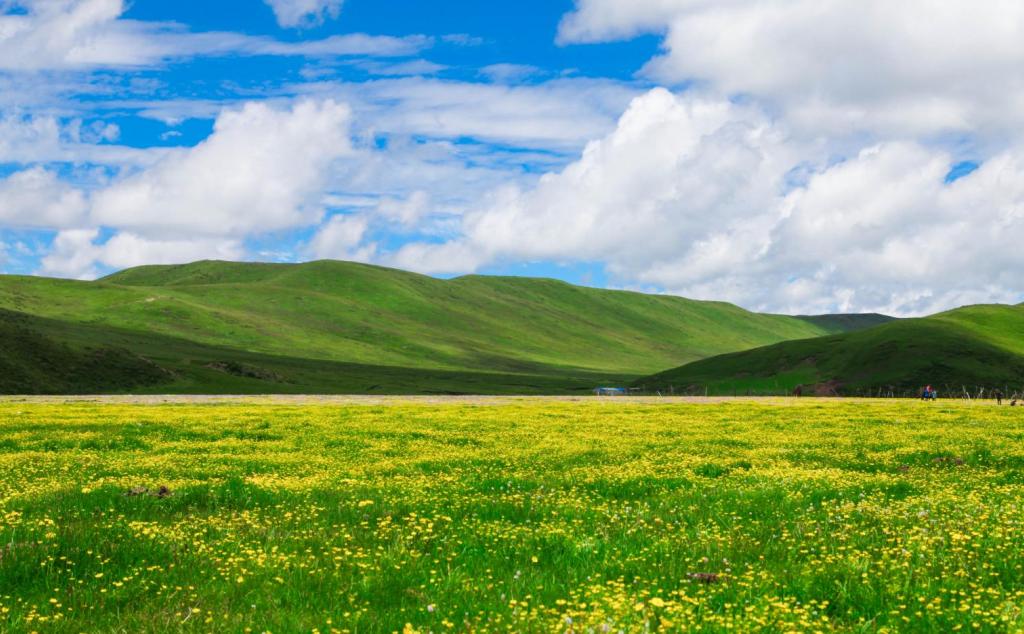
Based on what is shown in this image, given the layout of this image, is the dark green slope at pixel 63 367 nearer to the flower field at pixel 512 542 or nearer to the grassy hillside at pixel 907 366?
the flower field at pixel 512 542

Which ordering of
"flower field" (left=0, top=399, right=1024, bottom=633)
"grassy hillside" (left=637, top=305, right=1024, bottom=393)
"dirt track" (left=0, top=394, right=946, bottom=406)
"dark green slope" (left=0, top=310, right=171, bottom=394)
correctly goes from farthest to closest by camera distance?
"grassy hillside" (left=637, top=305, right=1024, bottom=393), "dark green slope" (left=0, top=310, right=171, bottom=394), "dirt track" (left=0, top=394, right=946, bottom=406), "flower field" (left=0, top=399, right=1024, bottom=633)

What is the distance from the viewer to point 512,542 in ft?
39.3

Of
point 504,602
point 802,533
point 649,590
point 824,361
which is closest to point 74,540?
point 504,602

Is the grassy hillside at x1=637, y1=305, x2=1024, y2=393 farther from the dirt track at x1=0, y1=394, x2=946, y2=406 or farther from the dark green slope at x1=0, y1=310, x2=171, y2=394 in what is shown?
the dark green slope at x1=0, y1=310, x2=171, y2=394

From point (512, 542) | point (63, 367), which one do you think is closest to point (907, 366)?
point (63, 367)

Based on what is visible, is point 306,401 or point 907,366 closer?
point 306,401

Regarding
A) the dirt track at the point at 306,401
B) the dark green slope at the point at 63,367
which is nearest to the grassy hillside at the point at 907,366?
the dirt track at the point at 306,401

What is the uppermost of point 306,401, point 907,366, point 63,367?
point 907,366

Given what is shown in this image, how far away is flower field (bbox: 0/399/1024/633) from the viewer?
28.2 ft

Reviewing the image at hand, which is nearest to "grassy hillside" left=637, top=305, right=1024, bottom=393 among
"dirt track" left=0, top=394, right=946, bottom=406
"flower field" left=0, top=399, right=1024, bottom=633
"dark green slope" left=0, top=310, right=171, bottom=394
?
"dirt track" left=0, top=394, right=946, bottom=406

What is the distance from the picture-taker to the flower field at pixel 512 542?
28.2 ft

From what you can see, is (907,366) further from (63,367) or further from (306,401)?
(63,367)

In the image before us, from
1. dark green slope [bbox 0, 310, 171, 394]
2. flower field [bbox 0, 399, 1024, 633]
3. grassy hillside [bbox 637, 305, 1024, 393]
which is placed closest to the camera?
flower field [bbox 0, 399, 1024, 633]

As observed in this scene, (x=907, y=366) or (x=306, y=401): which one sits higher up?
(x=907, y=366)
